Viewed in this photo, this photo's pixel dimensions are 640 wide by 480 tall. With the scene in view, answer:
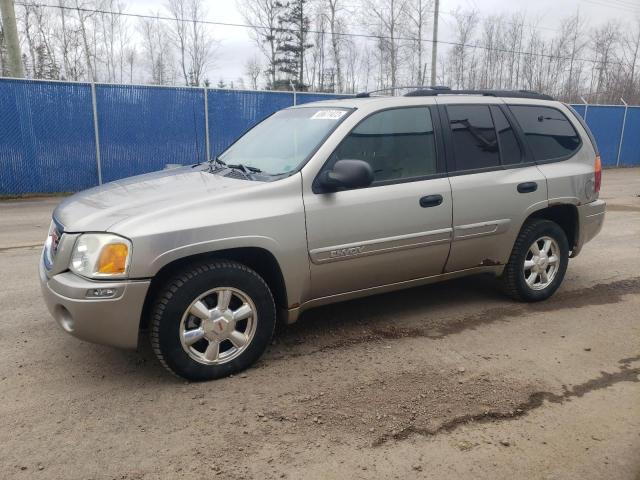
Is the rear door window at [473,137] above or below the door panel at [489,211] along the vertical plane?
above

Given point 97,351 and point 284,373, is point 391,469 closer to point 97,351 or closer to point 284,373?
point 284,373

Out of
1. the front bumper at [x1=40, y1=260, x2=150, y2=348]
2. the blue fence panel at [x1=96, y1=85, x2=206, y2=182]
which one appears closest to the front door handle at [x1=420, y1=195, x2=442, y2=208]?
the front bumper at [x1=40, y1=260, x2=150, y2=348]

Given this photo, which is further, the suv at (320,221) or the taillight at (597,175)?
the taillight at (597,175)

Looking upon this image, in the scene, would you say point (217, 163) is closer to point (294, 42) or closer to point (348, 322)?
point (348, 322)

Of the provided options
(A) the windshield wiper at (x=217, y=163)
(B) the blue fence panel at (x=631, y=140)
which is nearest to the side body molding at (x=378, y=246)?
(A) the windshield wiper at (x=217, y=163)

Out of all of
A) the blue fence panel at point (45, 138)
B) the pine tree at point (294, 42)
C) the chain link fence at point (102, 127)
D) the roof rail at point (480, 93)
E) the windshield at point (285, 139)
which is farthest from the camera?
the pine tree at point (294, 42)

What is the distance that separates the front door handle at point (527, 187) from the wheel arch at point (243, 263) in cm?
228

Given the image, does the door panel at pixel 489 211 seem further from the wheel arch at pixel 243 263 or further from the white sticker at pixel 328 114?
the wheel arch at pixel 243 263

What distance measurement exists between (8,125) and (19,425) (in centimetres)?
1064

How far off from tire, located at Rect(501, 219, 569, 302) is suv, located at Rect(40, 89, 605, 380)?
14 millimetres

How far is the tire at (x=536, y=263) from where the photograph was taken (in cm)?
471

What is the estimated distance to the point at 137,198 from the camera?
3.49 metres

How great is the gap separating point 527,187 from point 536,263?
2.41 ft

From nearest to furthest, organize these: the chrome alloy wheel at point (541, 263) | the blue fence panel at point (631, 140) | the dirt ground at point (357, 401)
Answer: the dirt ground at point (357, 401) → the chrome alloy wheel at point (541, 263) → the blue fence panel at point (631, 140)
